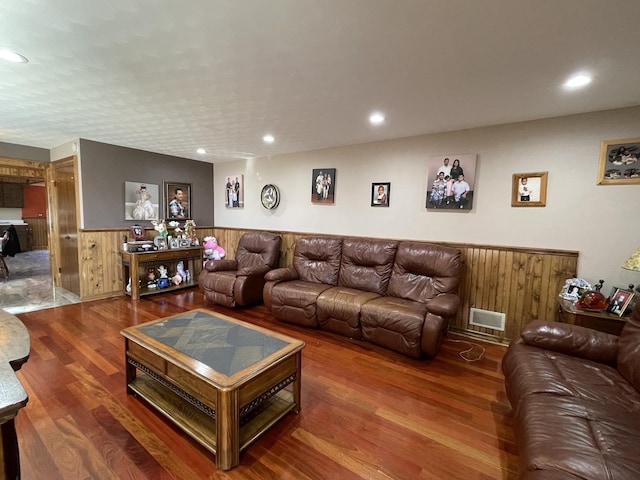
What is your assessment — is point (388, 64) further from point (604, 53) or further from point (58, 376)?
point (58, 376)

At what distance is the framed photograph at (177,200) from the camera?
16.3ft

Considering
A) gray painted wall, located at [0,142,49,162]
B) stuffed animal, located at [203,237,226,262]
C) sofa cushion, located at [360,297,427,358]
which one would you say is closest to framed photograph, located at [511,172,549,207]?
sofa cushion, located at [360,297,427,358]

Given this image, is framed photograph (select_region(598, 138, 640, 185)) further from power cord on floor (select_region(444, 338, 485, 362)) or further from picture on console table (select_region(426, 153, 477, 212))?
power cord on floor (select_region(444, 338, 485, 362))

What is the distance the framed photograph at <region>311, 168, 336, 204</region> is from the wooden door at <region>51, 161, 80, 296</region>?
135 inches

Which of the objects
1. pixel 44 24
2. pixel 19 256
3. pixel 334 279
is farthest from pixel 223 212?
pixel 19 256

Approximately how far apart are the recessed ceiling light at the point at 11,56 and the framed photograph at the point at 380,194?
3321mm

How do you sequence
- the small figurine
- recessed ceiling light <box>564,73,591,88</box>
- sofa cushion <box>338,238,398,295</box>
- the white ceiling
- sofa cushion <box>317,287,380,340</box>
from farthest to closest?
the small figurine < sofa cushion <box>338,238,398,295</box> < sofa cushion <box>317,287,380,340</box> < recessed ceiling light <box>564,73,591,88</box> < the white ceiling

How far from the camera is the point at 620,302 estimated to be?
7.30ft

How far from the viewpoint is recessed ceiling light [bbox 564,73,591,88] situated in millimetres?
1916

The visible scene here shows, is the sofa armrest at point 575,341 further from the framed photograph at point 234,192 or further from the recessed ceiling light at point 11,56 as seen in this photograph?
the framed photograph at point 234,192

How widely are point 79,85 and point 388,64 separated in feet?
7.84

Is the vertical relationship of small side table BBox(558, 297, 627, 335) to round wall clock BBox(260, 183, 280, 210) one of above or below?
below

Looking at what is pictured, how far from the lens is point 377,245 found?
11.4 feet

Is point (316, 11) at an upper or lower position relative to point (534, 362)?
upper
